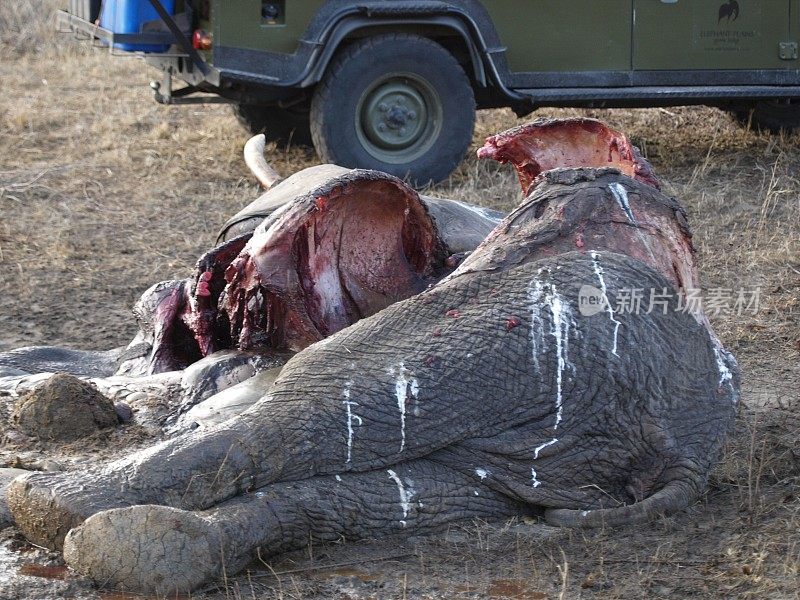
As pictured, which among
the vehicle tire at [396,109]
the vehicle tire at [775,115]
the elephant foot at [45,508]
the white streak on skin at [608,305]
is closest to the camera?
the elephant foot at [45,508]

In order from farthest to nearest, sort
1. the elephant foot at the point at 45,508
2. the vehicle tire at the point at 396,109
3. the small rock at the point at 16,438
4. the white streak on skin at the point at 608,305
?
the vehicle tire at the point at 396,109
the small rock at the point at 16,438
the white streak on skin at the point at 608,305
the elephant foot at the point at 45,508

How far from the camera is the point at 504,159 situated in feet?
13.4

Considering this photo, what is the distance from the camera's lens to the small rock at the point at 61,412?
12.2 feet

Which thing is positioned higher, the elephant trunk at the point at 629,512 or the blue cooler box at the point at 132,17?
the blue cooler box at the point at 132,17

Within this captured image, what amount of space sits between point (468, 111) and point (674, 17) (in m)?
1.51

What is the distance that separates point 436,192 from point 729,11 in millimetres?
2376

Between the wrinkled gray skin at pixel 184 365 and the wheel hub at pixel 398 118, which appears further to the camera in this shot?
the wheel hub at pixel 398 118

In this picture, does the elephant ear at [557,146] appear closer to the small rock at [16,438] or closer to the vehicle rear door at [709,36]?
the small rock at [16,438]

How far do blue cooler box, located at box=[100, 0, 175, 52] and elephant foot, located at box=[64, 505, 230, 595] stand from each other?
17.6ft

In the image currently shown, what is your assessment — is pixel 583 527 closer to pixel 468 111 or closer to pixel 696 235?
pixel 696 235

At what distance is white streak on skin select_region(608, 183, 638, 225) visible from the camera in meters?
3.42

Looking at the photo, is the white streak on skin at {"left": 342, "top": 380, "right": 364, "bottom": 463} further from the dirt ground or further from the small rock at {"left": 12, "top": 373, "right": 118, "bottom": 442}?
the small rock at {"left": 12, "top": 373, "right": 118, "bottom": 442}

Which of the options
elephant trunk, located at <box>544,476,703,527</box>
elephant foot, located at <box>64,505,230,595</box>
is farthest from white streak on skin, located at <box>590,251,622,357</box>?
elephant foot, located at <box>64,505,230,595</box>

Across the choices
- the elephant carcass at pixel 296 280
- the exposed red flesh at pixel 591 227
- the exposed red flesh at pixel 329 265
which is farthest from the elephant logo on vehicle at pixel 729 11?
the exposed red flesh at pixel 591 227
